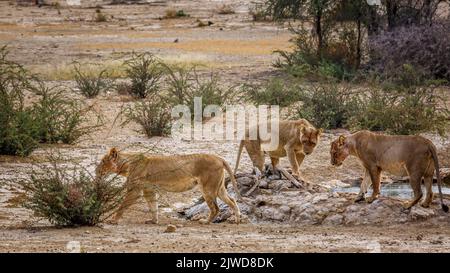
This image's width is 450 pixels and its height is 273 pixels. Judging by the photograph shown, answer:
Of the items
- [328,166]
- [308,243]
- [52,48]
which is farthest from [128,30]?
[308,243]

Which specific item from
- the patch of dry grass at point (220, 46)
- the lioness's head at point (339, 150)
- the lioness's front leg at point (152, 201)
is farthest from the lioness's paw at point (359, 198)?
the patch of dry grass at point (220, 46)

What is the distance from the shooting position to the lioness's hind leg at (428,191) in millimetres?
12641

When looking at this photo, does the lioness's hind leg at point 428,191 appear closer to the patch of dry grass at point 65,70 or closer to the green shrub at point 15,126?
the green shrub at point 15,126

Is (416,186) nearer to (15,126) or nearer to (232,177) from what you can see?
(232,177)

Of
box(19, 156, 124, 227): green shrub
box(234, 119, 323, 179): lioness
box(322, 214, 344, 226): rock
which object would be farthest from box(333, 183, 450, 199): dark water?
box(19, 156, 124, 227): green shrub

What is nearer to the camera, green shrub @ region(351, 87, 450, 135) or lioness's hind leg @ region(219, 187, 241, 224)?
lioness's hind leg @ region(219, 187, 241, 224)

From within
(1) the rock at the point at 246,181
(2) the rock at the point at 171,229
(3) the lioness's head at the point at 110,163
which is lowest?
(1) the rock at the point at 246,181

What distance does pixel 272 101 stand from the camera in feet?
73.5

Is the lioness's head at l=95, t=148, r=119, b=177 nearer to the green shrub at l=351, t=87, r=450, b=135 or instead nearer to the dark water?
the dark water

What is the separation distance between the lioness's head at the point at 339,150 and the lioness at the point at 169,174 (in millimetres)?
1291

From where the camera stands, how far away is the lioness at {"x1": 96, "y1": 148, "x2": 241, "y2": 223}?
12.9 meters

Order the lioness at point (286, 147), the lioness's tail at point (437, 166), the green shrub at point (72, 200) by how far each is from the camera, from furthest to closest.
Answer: the lioness at point (286, 147), the lioness's tail at point (437, 166), the green shrub at point (72, 200)

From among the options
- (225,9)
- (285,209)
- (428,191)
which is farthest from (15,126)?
(225,9)

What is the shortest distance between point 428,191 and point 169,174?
3.01 m
